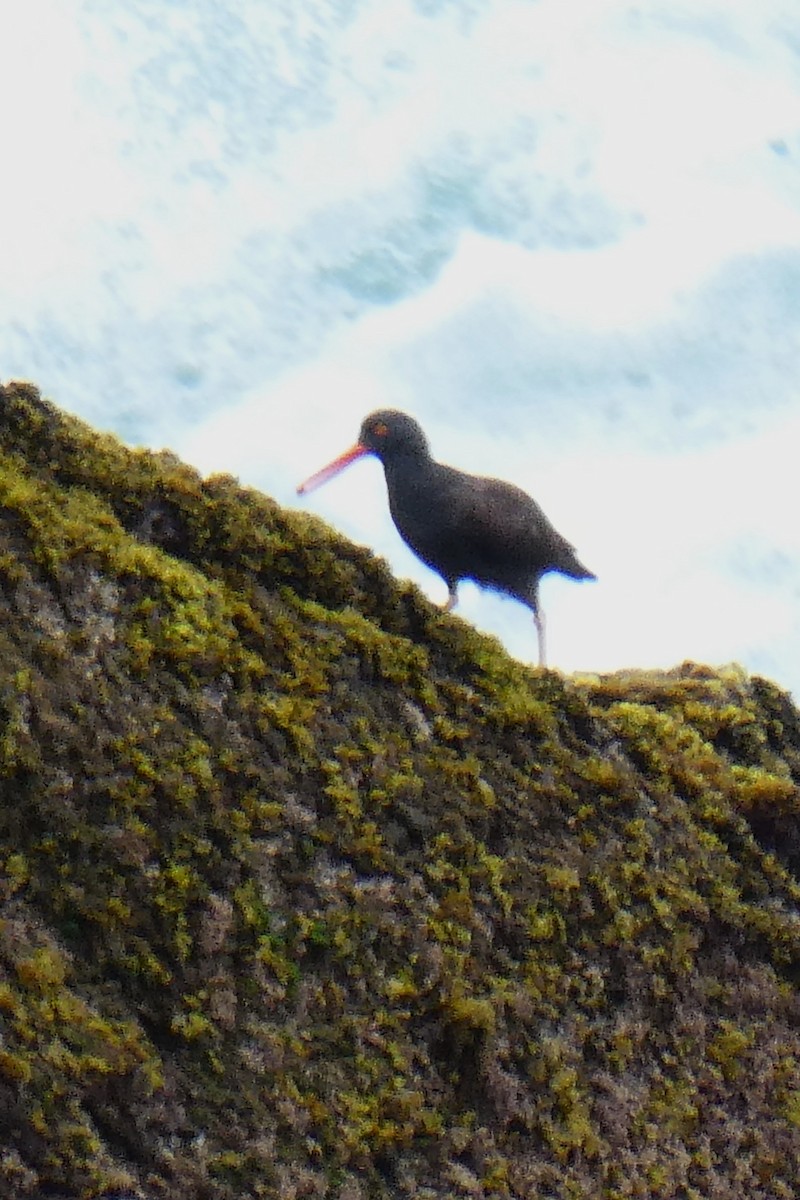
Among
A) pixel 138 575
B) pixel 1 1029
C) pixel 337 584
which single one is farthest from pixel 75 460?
pixel 1 1029

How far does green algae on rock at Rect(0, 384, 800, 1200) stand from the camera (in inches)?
106

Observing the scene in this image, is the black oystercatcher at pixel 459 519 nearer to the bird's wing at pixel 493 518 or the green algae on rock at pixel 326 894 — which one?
the bird's wing at pixel 493 518

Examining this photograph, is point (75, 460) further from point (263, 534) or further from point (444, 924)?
point (444, 924)

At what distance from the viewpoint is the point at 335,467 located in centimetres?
747

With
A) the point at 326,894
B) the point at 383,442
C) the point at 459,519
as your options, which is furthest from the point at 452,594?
the point at 326,894

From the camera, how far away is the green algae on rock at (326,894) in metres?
2.69

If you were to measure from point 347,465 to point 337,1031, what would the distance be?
487cm

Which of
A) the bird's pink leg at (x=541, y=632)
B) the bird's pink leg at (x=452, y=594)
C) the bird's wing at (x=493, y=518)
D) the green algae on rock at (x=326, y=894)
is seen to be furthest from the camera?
the bird's pink leg at (x=541, y=632)

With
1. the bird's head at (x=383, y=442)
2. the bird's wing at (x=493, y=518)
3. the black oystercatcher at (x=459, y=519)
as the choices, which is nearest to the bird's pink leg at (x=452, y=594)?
the black oystercatcher at (x=459, y=519)

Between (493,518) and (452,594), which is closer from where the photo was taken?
(493,518)

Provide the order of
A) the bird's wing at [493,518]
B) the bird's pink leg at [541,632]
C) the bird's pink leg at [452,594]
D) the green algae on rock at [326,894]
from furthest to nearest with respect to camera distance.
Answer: the bird's pink leg at [541,632] → the bird's pink leg at [452,594] → the bird's wing at [493,518] → the green algae on rock at [326,894]

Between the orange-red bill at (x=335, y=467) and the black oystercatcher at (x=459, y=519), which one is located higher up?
the orange-red bill at (x=335, y=467)

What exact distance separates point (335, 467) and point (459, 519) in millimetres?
984

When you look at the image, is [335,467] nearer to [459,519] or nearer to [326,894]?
[459,519]
